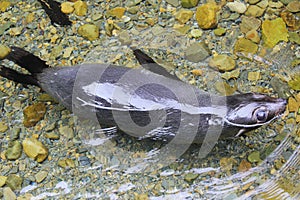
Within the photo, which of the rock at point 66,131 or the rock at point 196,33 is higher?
the rock at point 196,33

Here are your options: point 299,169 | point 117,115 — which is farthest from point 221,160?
point 117,115

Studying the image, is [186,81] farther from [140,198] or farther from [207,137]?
[140,198]

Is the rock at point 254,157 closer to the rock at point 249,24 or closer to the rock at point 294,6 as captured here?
the rock at point 249,24

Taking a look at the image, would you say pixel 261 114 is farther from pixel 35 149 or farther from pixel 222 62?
pixel 35 149

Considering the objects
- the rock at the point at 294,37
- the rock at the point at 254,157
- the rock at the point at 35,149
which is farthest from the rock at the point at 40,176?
the rock at the point at 294,37

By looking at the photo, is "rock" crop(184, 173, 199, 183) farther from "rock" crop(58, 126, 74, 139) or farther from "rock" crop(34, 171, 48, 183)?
"rock" crop(34, 171, 48, 183)
